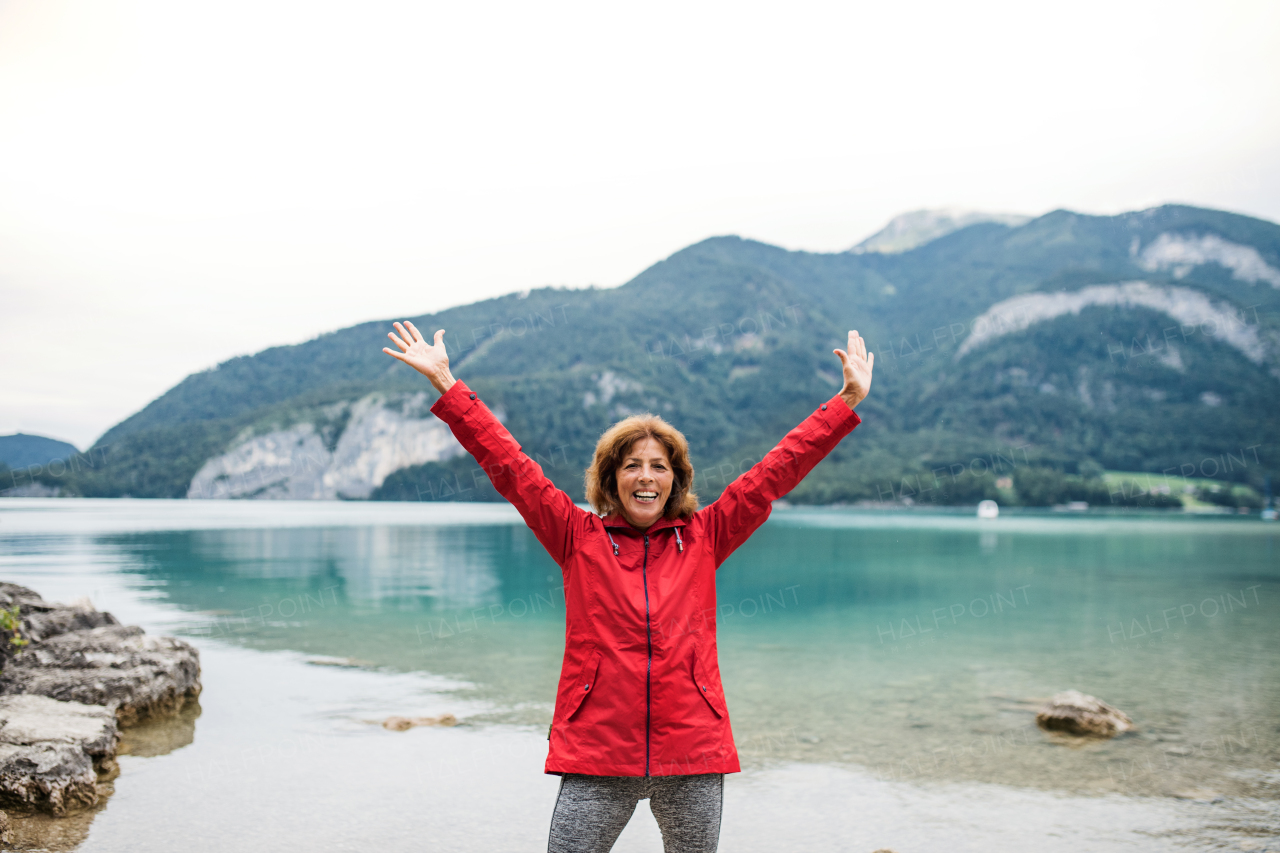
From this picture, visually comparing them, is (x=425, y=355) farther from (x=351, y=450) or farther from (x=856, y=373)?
(x=351, y=450)

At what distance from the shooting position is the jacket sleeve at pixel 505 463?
2.72 m

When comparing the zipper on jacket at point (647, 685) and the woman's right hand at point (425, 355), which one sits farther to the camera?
the woman's right hand at point (425, 355)

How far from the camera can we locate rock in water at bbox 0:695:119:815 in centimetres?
582

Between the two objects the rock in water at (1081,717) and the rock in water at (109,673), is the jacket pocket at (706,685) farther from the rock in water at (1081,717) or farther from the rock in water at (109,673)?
the rock in water at (1081,717)

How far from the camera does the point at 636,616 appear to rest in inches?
105

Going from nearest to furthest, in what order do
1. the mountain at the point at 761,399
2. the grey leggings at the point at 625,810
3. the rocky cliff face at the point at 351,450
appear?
the grey leggings at the point at 625,810, the mountain at the point at 761,399, the rocky cliff face at the point at 351,450

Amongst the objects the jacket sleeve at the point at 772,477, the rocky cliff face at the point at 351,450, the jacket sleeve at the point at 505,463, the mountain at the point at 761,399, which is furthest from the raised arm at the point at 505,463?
the rocky cliff face at the point at 351,450

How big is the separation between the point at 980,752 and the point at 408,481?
131 m

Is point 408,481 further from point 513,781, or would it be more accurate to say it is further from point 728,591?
point 513,781

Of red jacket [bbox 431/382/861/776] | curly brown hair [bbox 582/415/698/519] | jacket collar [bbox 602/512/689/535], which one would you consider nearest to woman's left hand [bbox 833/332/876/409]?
red jacket [bbox 431/382/861/776]

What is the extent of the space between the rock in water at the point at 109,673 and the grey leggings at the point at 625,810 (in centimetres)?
732

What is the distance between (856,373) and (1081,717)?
8089 millimetres

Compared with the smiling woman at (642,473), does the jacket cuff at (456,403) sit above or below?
above

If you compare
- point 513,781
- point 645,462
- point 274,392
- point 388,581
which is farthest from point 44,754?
point 274,392
